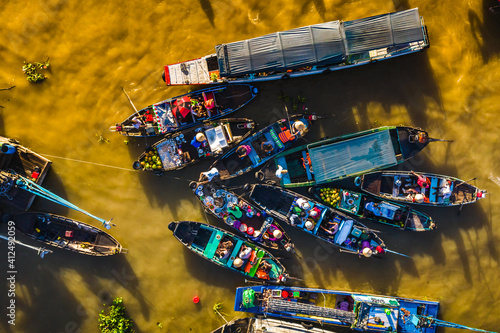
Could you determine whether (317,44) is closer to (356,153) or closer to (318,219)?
(356,153)

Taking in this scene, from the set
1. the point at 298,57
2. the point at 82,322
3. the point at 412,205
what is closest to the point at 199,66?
the point at 298,57

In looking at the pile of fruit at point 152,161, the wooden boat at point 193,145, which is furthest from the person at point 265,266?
the pile of fruit at point 152,161

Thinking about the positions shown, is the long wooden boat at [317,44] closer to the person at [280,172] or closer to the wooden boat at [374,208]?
the person at [280,172]

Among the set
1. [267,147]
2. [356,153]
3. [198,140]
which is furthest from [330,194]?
[198,140]

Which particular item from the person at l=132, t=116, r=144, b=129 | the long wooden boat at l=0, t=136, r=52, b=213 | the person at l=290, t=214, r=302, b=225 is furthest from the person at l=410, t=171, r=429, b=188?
the long wooden boat at l=0, t=136, r=52, b=213

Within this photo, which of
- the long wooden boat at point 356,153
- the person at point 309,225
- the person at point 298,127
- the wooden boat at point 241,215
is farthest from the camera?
the wooden boat at point 241,215

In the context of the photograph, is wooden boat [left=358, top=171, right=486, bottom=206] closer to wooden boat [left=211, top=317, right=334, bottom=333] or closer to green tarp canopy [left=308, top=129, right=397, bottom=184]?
green tarp canopy [left=308, top=129, right=397, bottom=184]
